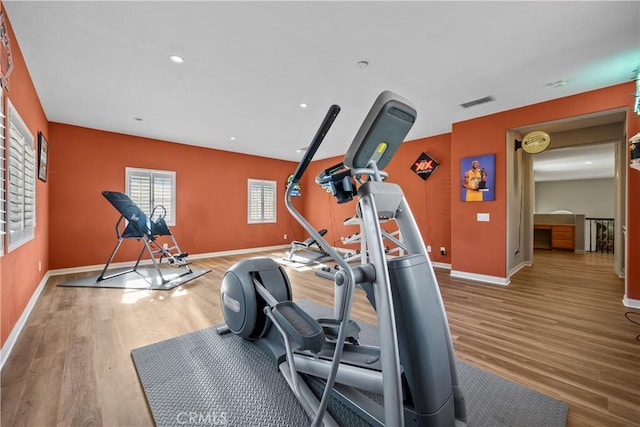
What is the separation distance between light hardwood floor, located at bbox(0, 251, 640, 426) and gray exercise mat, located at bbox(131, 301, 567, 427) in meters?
0.09

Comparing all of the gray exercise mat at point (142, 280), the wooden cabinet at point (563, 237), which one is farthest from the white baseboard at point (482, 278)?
the wooden cabinet at point (563, 237)

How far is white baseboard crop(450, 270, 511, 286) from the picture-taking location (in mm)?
3818

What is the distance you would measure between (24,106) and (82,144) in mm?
2276

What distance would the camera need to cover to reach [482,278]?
4.02 metres

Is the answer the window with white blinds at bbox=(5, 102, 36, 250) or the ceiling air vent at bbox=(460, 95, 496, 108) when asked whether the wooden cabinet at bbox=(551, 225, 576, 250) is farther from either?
the window with white blinds at bbox=(5, 102, 36, 250)

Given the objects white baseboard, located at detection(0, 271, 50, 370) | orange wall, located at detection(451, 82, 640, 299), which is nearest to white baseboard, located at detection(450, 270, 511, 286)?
orange wall, located at detection(451, 82, 640, 299)

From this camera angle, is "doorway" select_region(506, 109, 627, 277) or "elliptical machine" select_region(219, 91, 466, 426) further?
"doorway" select_region(506, 109, 627, 277)

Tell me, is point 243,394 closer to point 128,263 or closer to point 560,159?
point 128,263

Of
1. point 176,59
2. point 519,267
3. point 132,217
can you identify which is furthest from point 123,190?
point 519,267

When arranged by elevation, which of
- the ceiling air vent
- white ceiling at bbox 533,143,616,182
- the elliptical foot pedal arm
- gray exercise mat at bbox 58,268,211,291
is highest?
the ceiling air vent

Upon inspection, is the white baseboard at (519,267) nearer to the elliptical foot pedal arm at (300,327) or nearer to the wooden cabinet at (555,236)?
the wooden cabinet at (555,236)

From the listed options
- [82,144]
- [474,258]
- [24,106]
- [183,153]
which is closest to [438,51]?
[474,258]

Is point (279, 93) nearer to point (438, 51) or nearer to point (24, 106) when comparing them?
point (438, 51)

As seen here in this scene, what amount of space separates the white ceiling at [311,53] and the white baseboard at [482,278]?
2427mm
